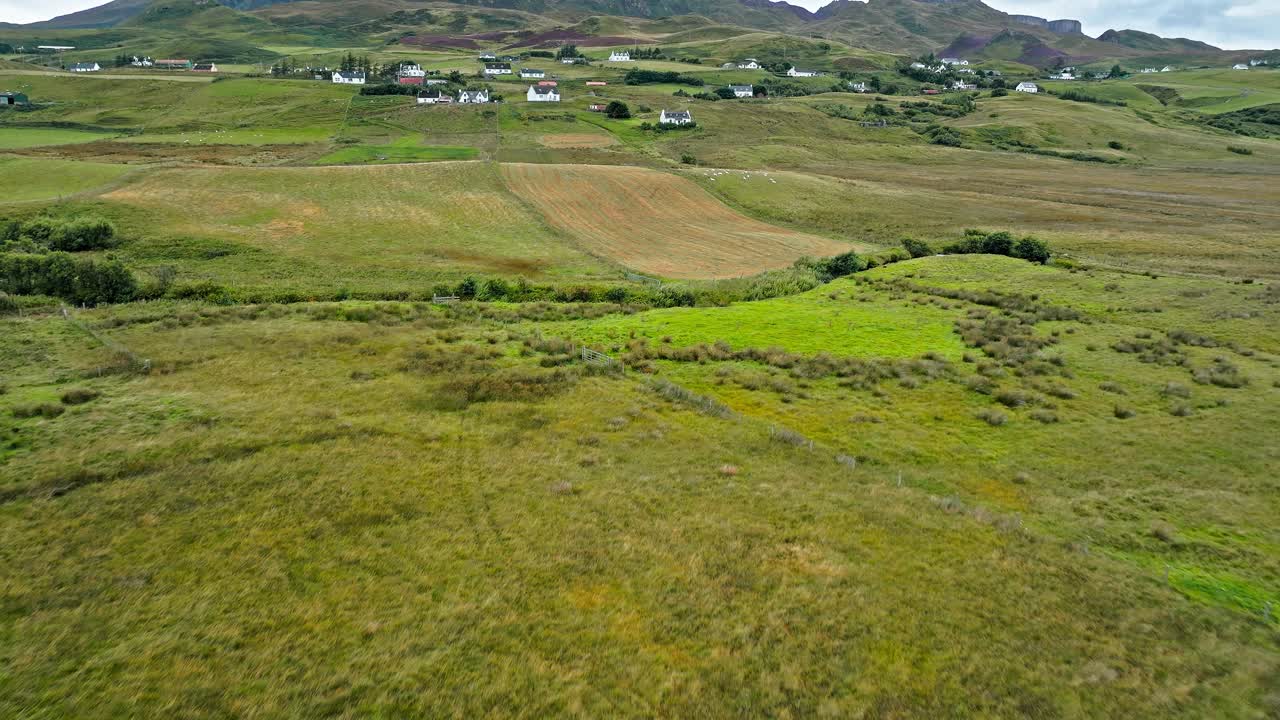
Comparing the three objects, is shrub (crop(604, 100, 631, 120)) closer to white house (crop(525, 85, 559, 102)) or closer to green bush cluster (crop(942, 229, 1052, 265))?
white house (crop(525, 85, 559, 102))

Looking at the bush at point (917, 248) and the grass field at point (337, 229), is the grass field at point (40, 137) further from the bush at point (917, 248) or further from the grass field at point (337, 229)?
the bush at point (917, 248)

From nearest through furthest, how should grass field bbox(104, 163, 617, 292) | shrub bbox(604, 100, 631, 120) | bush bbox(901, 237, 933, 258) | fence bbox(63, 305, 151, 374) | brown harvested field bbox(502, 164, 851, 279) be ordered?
1. fence bbox(63, 305, 151, 374)
2. grass field bbox(104, 163, 617, 292)
3. brown harvested field bbox(502, 164, 851, 279)
4. bush bbox(901, 237, 933, 258)
5. shrub bbox(604, 100, 631, 120)

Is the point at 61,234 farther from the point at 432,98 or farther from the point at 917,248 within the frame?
the point at 432,98

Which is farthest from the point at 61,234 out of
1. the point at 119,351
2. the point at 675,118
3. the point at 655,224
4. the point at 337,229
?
the point at 675,118

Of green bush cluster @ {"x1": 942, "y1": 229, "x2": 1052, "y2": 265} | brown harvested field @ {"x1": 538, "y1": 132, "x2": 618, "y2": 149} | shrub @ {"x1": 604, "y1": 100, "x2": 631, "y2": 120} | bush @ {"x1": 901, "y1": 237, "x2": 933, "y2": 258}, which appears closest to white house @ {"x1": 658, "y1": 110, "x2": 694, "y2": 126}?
shrub @ {"x1": 604, "y1": 100, "x2": 631, "y2": 120}

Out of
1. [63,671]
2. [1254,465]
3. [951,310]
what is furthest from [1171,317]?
[63,671]

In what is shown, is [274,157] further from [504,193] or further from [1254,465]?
[1254,465]
